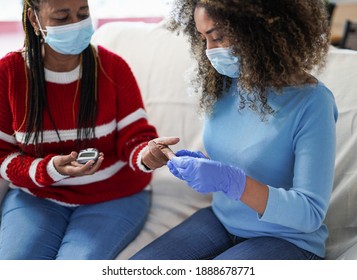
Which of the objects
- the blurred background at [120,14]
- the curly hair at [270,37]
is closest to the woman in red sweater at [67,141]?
the blurred background at [120,14]

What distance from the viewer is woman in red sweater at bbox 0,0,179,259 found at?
109cm

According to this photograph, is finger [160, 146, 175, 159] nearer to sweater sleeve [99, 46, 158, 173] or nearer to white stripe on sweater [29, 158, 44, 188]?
sweater sleeve [99, 46, 158, 173]

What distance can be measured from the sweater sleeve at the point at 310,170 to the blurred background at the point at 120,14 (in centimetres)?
42

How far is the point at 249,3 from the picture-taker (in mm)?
862

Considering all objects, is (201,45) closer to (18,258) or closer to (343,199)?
(343,199)

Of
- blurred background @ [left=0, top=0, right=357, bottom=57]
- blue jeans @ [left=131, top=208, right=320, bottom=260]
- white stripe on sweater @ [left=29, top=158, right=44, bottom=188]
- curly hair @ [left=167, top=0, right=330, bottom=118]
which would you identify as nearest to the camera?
curly hair @ [left=167, top=0, right=330, bottom=118]

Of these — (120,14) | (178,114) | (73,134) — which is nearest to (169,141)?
(73,134)

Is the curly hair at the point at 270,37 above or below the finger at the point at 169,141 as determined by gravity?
above

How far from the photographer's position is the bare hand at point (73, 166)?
1056mm

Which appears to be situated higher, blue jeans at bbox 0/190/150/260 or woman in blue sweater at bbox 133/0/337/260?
woman in blue sweater at bbox 133/0/337/260

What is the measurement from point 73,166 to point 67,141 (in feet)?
0.40

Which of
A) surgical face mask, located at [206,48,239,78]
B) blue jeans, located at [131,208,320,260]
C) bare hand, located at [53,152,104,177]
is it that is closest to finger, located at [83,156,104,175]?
bare hand, located at [53,152,104,177]

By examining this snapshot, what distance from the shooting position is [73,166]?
1.09m

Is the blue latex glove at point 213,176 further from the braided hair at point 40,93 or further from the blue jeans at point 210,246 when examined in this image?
the braided hair at point 40,93
